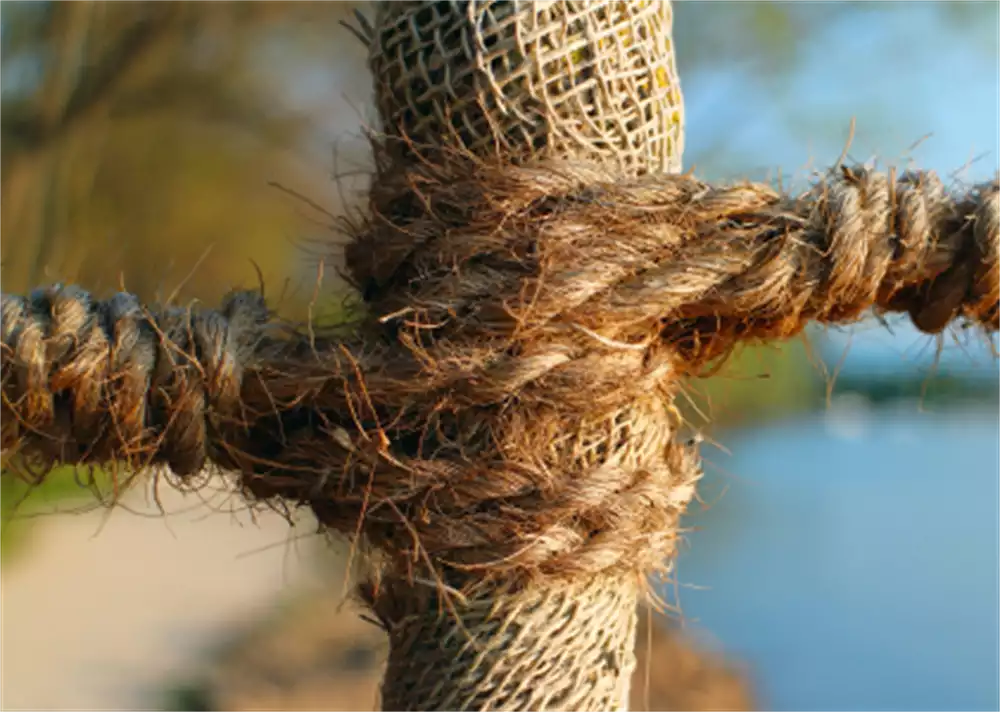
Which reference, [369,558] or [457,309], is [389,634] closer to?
[369,558]

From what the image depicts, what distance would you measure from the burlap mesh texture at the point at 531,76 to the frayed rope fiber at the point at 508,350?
2 centimetres

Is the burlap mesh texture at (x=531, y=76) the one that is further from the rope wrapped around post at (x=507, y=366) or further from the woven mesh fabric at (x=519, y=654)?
the woven mesh fabric at (x=519, y=654)

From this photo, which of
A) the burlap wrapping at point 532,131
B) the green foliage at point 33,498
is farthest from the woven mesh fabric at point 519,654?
the green foliage at point 33,498

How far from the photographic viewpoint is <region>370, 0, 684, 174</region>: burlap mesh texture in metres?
0.36

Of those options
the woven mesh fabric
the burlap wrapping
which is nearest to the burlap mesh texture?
the burlap wrapping

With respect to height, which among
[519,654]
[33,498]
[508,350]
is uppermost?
[33,498]

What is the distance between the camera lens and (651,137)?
1.27 feet

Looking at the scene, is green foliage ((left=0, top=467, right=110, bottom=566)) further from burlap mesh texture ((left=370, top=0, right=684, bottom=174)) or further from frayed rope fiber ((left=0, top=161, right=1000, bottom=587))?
burlap mesh texture ((left=370, top=0, right=684, bottom=174))

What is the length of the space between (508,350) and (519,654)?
12cm

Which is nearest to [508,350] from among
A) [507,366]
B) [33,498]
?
[507,366]

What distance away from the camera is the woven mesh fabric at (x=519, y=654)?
36 cm

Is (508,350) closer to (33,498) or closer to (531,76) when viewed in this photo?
(531,76)

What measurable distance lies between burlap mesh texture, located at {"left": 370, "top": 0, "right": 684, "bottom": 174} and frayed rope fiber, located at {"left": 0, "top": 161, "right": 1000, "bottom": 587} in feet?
0.05

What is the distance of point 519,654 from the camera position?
36cm
